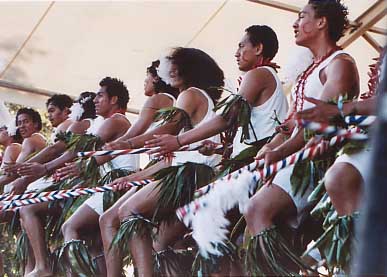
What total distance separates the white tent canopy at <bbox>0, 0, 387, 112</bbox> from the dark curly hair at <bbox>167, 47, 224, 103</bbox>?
4.95ft

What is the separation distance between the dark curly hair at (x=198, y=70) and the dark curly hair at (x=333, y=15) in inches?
29.0

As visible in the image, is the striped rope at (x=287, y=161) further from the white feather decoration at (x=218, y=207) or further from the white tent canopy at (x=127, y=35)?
the white tent canopy at (x=127, y=35)

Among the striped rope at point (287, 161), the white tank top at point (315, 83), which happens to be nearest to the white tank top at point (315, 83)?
the white tank top at point (315, 83)

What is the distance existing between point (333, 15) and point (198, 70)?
87 cm

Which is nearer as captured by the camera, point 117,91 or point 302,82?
point 302,82

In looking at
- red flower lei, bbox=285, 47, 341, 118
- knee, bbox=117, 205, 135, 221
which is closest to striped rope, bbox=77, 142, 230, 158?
knee, bbox=117, 205, 135, 221

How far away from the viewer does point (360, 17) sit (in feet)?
16.5

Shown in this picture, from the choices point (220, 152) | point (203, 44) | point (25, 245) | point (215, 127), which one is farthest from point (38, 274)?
point (203, 44)

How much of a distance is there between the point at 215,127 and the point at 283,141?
28cm

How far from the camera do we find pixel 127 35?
5742 mm

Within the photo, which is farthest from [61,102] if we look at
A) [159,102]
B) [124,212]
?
[124,212]

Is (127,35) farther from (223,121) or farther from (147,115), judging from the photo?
(223,121)

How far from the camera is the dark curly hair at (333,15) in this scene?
2715 millimetres

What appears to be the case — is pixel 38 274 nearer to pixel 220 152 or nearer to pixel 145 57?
pixel 220 152
